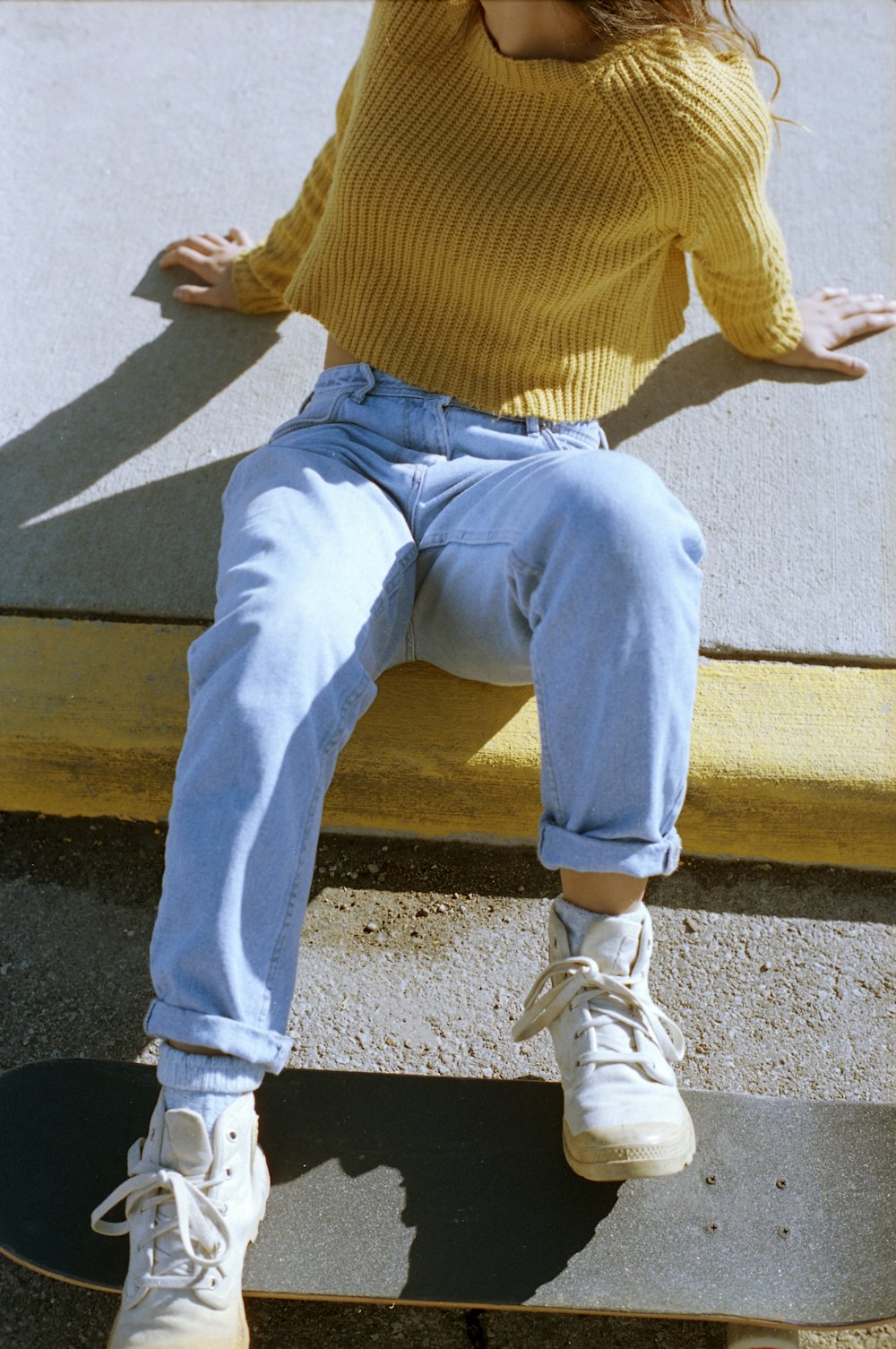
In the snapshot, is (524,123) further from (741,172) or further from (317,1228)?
(317,1228)

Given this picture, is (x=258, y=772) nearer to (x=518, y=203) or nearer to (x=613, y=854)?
(x=613, y=854)

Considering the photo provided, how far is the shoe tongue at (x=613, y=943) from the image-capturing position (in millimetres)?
1391

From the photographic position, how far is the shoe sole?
1.30 metres

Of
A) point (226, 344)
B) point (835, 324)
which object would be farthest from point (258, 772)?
point (835, 324)

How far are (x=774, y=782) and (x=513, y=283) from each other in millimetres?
884

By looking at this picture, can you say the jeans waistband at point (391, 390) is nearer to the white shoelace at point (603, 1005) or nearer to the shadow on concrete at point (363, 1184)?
the white shoelace at point (603, 1005)

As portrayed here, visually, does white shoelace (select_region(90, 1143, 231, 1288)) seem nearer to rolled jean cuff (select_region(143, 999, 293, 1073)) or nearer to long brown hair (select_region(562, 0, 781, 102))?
rolled jean cuff (select_region(143, 999, 293, 1073))

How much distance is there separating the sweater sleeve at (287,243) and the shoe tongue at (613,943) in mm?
1249

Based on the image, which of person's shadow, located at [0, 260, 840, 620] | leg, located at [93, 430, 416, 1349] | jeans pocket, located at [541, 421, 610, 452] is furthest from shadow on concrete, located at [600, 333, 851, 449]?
leg, located at [93, 430, 416, 1349]

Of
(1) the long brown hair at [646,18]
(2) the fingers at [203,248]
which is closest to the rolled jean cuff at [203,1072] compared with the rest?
(1) the long brown hair at [646,18]

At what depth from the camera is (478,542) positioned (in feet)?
4.74

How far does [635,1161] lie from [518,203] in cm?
130

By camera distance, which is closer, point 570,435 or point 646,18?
point 646,18

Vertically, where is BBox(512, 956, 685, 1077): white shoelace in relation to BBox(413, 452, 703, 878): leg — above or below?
below
